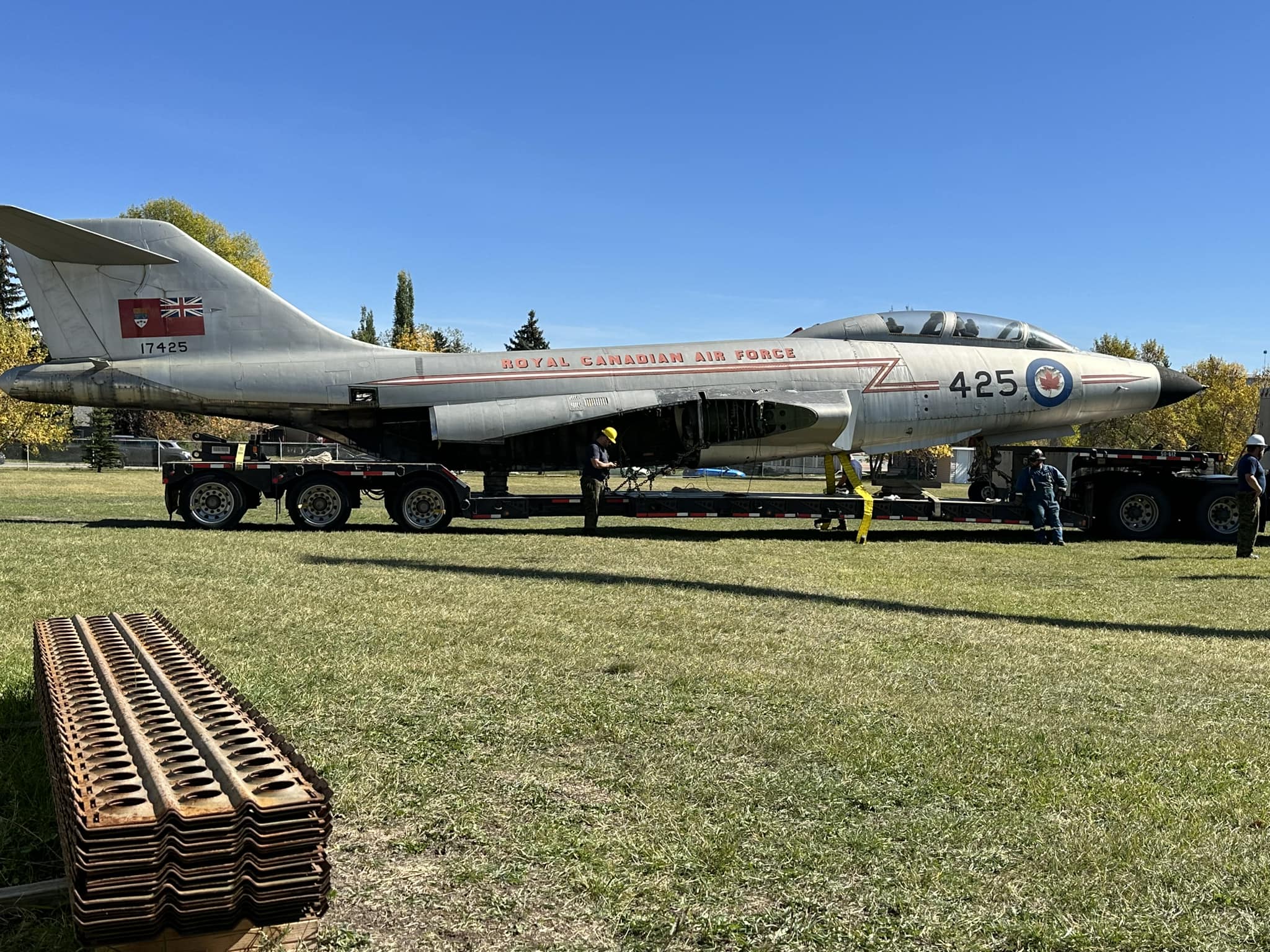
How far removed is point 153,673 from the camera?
11.8 ft

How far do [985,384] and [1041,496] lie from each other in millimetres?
2334

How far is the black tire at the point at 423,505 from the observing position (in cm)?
1471

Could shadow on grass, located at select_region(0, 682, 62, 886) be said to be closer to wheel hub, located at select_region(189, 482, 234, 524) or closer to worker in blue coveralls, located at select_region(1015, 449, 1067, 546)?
wheel hub, located at select_region(189, 482, 234, 524)

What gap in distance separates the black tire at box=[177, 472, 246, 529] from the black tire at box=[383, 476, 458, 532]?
2358 mm

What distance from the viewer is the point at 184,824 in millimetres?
2254

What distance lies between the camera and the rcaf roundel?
1593 centimetres

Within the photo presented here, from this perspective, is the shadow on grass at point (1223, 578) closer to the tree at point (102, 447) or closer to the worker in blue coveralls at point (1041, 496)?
the worker in blue coveralls at point (1041, 496)

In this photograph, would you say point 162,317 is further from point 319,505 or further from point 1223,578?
point 1223,578

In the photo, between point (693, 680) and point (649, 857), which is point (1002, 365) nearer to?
point (693, 680)

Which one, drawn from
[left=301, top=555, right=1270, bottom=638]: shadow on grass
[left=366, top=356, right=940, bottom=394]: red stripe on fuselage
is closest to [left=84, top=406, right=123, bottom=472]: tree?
[left=366, top=356, right=940, bottom=394]: red stripe on fuselage

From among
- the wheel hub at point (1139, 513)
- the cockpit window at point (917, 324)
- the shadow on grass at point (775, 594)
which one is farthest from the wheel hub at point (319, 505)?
the wheel hub at point (1139, 513)

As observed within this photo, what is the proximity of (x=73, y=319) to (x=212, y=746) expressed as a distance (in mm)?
14486

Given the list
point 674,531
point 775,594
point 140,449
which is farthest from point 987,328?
point 140,449

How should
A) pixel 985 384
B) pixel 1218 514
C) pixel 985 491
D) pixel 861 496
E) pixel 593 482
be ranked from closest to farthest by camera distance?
1. pixel 593 482
2. pixel 861 496
3. pixel 1218 514
4. pixel 985 384
5. pixel 985 491
